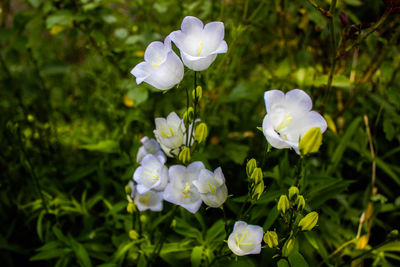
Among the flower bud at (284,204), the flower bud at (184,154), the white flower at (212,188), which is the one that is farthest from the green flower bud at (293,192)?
the flower bud at (184,154)

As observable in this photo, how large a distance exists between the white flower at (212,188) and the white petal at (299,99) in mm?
221

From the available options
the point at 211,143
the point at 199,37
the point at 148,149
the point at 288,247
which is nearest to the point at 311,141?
the point at 288,247

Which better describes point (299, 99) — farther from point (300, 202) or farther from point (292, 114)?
point (300, 202)

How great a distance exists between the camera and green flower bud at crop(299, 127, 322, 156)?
0.58m

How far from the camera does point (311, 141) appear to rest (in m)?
0.59

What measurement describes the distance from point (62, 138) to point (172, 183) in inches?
42.6

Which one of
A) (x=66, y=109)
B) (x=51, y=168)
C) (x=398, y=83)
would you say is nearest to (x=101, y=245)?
(x=51, y=168)

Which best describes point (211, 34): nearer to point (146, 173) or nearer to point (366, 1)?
point (146, 173)

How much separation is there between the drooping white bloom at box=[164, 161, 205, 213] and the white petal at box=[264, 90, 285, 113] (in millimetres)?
225

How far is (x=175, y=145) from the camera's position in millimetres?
773

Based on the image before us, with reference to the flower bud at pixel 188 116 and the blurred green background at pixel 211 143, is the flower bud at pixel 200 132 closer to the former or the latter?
the flower bud at pixel 188 116

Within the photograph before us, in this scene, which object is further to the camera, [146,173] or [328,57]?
[328,57]

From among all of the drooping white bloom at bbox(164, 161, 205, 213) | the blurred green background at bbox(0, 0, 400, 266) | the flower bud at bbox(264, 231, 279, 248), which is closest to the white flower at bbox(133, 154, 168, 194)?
Answer: the drooping white bloom at bbox(164, 161, 205, 213)

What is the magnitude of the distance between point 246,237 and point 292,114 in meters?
0.30
